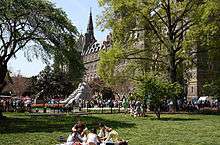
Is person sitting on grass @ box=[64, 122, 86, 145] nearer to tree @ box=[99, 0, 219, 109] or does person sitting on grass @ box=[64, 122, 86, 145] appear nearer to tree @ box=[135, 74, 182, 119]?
tree @ box=[135, 74, 182, 119]

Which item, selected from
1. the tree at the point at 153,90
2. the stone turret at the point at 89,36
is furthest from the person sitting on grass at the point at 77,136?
the stone turret at the point at 89,36

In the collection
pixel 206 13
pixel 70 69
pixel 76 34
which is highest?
pixel 206 13

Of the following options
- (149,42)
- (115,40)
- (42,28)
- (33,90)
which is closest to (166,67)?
(149,42)

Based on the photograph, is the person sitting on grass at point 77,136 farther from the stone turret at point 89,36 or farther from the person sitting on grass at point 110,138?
the stone turret at point 89,36

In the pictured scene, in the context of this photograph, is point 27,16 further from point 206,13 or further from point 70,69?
point 206,13

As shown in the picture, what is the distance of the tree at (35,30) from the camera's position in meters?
33.8

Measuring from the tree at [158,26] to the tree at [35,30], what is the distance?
12.8 meters

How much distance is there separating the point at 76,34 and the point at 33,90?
6652 cm

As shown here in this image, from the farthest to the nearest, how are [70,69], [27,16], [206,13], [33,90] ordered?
[33,90], [206,13], [70,69], [27,16]

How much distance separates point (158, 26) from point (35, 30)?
19.9 metres

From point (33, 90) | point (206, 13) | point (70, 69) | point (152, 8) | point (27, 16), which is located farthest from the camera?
point (33, 90)

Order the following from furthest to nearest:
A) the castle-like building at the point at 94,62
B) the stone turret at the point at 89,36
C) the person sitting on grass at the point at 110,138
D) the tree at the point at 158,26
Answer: the stone turret at the point at 89,36 → the castle-like building at the point at 94,62 → the tree at the point at 158,26 → the person sitting on grass at the point at 110,138

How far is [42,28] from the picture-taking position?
1364 inches

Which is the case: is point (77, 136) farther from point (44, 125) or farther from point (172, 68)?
point (172, 68)
